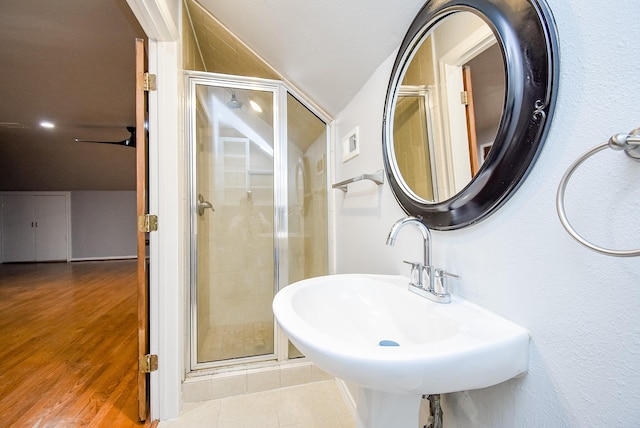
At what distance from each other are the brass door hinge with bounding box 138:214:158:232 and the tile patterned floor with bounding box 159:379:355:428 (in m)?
1.00

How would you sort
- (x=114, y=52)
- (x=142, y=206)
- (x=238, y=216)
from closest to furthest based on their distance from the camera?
(x=142, y=206), (x=238, y=216), (x=114, y=52)

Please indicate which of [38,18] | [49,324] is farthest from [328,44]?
[49,324]

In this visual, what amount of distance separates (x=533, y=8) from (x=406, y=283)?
0.74 meters

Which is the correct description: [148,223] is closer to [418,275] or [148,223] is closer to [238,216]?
[238,216]

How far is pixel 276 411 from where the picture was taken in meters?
1.36

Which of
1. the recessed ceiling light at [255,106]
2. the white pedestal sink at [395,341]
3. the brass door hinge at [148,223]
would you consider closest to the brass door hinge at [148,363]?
the brass door hinge at [148,223]

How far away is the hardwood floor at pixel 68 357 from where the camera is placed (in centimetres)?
132

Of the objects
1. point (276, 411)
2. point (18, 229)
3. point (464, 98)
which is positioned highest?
point (464, 98)

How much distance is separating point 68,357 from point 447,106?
9.22 ft

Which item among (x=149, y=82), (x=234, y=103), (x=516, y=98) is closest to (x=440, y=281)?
(x=516, y=98)

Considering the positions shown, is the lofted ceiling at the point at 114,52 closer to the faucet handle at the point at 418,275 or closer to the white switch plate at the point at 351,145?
the white switch plate at the point at 351,145

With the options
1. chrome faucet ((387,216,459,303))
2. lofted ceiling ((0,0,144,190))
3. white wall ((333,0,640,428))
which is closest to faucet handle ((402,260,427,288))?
chrome faucet ((387,216,459,303))

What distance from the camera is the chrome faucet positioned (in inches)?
27.1

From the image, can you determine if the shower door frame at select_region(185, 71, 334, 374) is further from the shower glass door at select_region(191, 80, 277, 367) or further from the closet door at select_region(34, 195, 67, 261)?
the closet door at select_region(34, 195, 67, 261)
